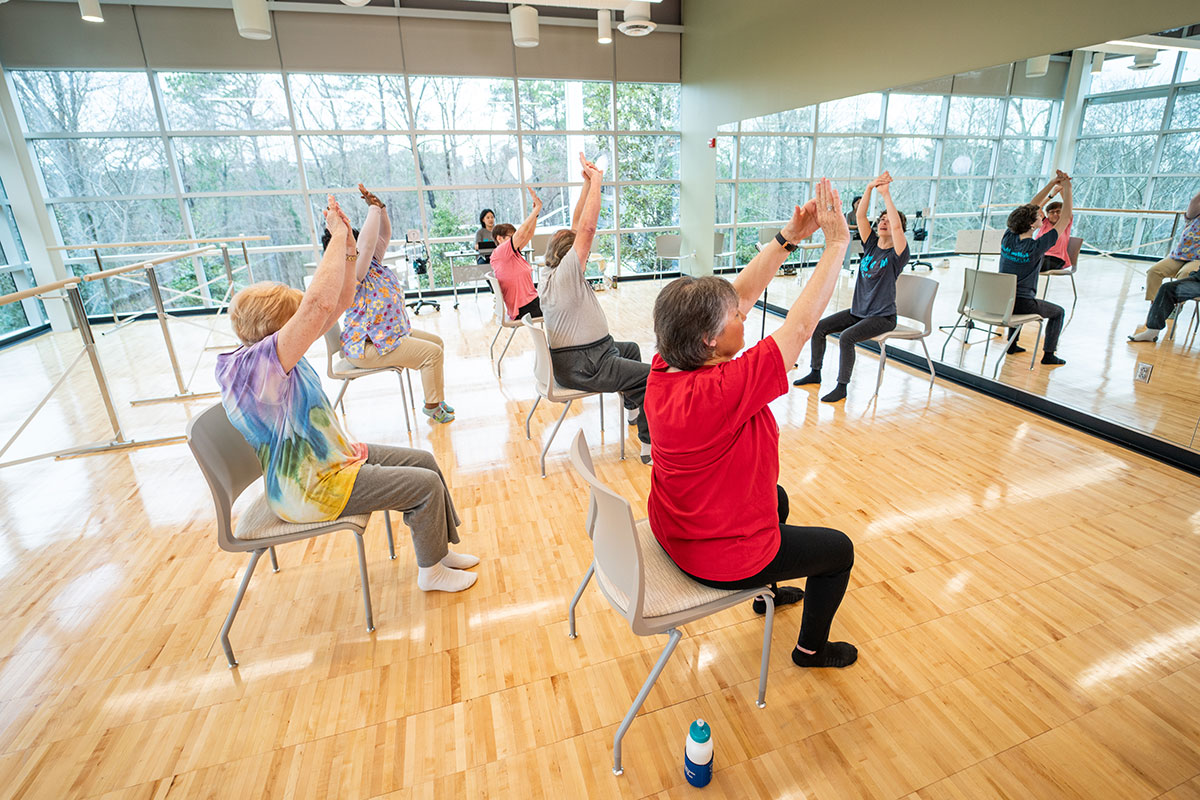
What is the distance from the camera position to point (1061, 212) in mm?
3924

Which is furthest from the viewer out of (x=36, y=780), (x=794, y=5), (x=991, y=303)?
(x=794, y=5)

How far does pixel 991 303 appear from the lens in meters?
4.45

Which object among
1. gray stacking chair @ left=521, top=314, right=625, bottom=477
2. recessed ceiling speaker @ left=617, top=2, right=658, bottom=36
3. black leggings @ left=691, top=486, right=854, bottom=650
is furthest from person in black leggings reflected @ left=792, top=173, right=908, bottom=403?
recessed ceiling speaker @ left=617, top=2, right=658, bottom=36

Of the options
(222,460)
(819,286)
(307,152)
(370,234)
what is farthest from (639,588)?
(307,152)

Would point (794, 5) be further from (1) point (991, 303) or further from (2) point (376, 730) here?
(2) point (376, 730)

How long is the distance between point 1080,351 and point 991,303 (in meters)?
0.67

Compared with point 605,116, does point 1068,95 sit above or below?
below

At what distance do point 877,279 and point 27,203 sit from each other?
988 centimetres

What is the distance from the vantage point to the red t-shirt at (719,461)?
1377 millimetres

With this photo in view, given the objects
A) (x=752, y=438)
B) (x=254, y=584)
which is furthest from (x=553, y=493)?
(x=752, y=438)

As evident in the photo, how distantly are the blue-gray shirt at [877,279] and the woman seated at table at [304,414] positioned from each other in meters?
3.59

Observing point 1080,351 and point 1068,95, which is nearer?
point 1068,95

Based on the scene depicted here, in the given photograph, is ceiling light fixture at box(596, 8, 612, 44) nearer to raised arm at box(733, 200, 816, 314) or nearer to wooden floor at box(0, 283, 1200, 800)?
wooden floor at box(0, 283, 1200, 800)

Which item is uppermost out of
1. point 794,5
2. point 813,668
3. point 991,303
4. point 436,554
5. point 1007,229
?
point 794,5
